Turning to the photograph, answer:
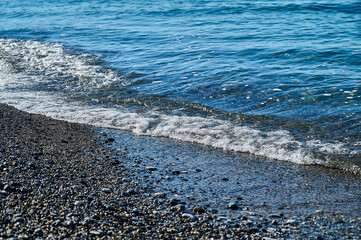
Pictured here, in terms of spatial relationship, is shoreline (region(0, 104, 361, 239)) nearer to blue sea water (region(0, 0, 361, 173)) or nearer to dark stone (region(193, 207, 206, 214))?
dark stone (region(193, 207, 206, 214))

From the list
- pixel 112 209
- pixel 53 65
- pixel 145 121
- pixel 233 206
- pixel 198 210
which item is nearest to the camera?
pixel 112 209

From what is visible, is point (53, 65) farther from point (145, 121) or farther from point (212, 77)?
point (145, 121)

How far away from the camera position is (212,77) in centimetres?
1244

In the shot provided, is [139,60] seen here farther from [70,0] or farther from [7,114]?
[70,0]

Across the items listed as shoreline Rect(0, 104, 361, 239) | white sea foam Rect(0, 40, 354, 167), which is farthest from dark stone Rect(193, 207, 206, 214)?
white sea foam Rect(0, 40, 354, 167)

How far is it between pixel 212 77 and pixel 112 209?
808cm

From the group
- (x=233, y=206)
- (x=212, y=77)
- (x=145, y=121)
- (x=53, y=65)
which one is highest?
(x=53, y=65)

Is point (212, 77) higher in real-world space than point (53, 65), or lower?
lower

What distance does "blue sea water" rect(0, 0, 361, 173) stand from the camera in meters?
8.27

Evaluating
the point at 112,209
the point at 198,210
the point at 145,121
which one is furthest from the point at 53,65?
the point at 198,210

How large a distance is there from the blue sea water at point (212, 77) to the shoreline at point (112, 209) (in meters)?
2.03

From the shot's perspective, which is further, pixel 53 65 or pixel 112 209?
pixel 53 65

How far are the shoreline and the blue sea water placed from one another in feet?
6.67

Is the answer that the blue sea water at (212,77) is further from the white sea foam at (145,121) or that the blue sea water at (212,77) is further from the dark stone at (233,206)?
the dark stone at (233,206)
